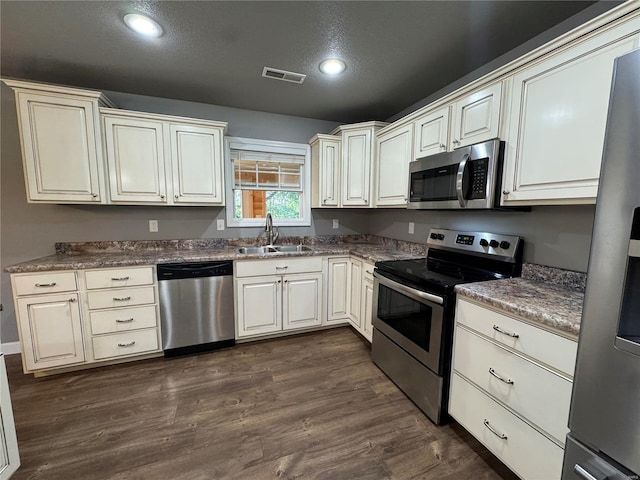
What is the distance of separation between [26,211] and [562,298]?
13.4ft

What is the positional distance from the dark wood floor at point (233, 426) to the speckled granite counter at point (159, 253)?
3.02 ft

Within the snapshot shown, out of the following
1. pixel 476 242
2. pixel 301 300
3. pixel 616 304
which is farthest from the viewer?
pixel 301 300

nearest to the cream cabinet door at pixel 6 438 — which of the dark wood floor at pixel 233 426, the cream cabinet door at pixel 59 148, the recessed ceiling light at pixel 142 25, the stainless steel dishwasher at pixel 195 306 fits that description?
the dark wood floor at pixel 233 426

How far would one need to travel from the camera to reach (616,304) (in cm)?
78

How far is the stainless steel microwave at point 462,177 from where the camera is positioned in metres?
1.67

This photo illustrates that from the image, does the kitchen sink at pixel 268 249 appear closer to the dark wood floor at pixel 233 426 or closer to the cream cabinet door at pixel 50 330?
the dark wood floor at pixel 233 426

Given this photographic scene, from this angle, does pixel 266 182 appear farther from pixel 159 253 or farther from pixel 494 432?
pixel 494 432

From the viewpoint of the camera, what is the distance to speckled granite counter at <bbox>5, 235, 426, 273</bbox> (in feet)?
7.06

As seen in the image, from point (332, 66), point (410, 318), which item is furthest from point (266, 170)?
point (410, 318)

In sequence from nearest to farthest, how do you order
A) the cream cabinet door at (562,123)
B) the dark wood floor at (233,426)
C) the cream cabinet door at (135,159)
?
the cream cabinet door at (562,123) → the dark wood floor at (233,426) → the cream cabinet door at (135,159)

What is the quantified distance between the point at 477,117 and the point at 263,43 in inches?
60.4

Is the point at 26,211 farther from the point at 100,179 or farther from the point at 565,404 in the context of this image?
the point at 565,404

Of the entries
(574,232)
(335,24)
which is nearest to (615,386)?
(574,232)

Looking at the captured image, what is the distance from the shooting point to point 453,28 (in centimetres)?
168
